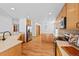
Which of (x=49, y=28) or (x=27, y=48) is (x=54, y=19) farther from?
(x=27, y=48)

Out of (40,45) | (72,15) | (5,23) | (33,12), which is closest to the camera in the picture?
(72,15)

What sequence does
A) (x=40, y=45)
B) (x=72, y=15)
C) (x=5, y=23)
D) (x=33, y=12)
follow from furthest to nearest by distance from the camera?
(x=40, y=45), (x=33, y=12), (x=5, y=23), (x=72, y=15)

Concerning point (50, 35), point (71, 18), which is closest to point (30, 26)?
point (50, 35)

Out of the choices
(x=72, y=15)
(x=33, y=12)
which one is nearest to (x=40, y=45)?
(x=33, y=12)

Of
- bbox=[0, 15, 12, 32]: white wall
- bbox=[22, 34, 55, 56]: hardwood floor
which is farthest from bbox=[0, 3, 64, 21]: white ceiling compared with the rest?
bbox=[22, 34, 55, 56]: hardwood floor

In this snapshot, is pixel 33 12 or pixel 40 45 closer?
pixel 33 12

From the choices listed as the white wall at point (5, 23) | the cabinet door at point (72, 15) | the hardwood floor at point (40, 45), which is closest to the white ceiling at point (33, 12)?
the white wall at point (5, 23)

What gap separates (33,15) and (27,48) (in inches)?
57.3

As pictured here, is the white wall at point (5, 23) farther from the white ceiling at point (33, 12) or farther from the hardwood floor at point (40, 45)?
the hardwood floor at point (40, 45)

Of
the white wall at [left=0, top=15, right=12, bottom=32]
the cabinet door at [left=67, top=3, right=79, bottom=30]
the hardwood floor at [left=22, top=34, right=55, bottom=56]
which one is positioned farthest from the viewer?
the hardwood floor at [left=22, top=34, right=55, bottom=56]

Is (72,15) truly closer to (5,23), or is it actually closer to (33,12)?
(33,12)

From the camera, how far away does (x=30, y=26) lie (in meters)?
3.73

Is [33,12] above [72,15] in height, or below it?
above

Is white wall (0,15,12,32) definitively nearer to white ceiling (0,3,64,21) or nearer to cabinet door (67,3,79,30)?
white ceiling (0,3,64,21)
